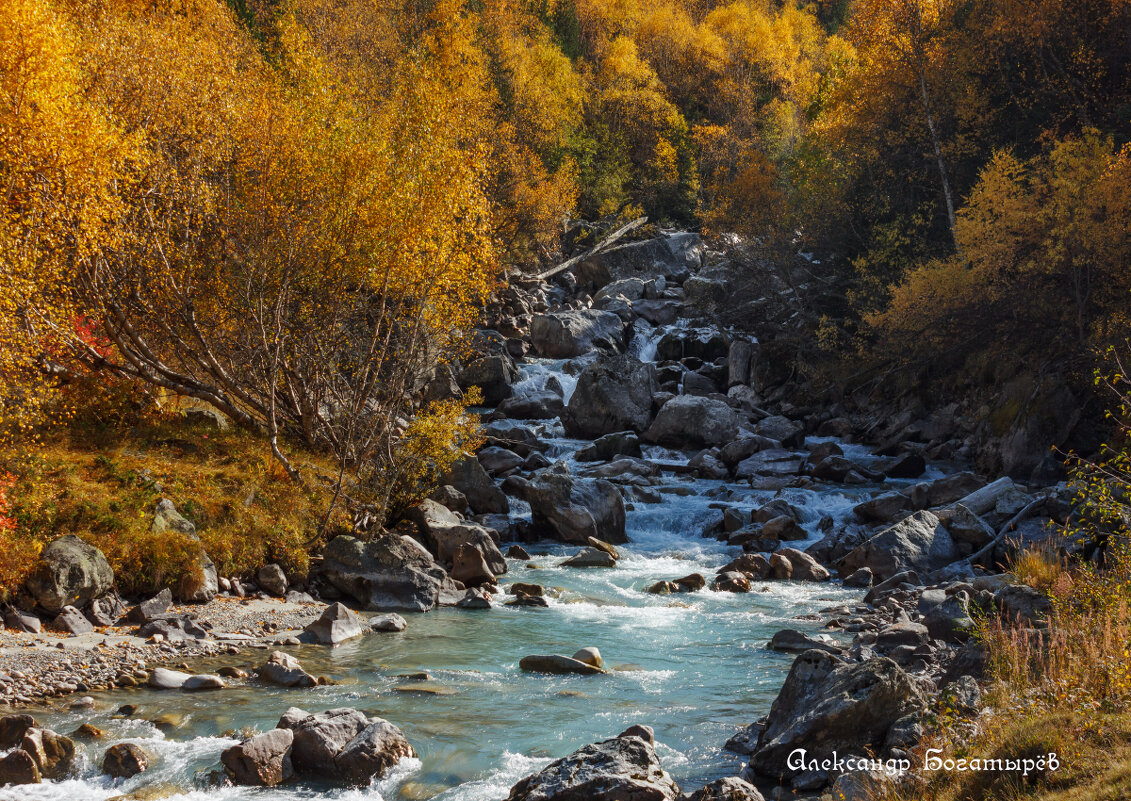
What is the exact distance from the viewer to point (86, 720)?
29.0 ft

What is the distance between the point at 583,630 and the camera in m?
13.8

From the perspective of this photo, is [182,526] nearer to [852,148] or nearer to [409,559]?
[409,559]

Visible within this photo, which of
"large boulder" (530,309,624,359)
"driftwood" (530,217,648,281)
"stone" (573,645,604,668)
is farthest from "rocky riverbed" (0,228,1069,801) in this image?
"driftwood" (530,217,648,281)

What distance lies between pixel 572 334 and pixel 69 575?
26633 millimetres

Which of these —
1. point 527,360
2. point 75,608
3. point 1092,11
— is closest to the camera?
point 75,608

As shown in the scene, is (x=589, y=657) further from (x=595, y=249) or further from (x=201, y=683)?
(x=595, y=249)

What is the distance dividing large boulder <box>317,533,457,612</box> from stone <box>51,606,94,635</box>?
4.42m

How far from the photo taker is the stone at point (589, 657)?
11.7m

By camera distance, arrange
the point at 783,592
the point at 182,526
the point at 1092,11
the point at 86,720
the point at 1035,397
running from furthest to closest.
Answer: the point at 1092,11 < the point at 1035,397 < the point at 783,592 < the point at 182,526 < the point at 86,720

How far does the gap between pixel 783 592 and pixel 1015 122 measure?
20.8 meters

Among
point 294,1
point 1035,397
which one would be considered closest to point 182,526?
point 1035,397

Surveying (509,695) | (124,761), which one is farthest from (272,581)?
(124,761)

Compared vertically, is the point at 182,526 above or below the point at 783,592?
above

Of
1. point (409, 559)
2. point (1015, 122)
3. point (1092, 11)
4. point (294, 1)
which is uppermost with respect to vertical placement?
point (294, 1)
